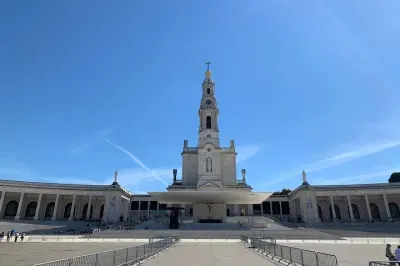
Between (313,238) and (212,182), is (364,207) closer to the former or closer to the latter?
(212,182)

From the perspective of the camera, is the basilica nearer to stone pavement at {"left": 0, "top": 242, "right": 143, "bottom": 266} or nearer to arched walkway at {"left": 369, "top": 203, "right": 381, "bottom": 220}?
arched walkway at {"left": 369, "top": 203, "right": 381, "bottom": 220}

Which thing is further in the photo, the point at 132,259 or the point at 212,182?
the point at 212,182

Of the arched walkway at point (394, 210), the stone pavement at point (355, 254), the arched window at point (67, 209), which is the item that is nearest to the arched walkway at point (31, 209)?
the arched window at point (67, 209)

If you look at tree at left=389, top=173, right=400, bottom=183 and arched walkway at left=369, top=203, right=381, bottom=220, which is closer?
arched walkway at left=369, top=203, right=381, bottom=220

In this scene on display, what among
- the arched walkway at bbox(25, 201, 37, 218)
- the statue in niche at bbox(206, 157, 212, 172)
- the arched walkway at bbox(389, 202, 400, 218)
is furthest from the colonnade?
the arched walkway at bbox(389, 202, 400, 218)

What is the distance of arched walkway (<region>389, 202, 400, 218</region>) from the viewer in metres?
67.6

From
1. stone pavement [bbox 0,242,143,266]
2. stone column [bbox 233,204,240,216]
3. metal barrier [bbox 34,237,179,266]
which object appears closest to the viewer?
metal barrier [bbox 34,237,179,266]

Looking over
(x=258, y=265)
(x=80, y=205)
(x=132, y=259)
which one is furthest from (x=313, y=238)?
(x=80, y=205)

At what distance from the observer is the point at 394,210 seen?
68.2 m

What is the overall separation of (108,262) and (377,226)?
179 ft

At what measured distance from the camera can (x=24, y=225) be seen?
169ft

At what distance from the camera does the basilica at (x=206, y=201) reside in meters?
63.8

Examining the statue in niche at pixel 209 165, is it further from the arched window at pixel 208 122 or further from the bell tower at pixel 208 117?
the arched window at pixel 208 122

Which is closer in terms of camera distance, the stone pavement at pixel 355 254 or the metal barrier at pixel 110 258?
the metal barrier at pixel 110 258
